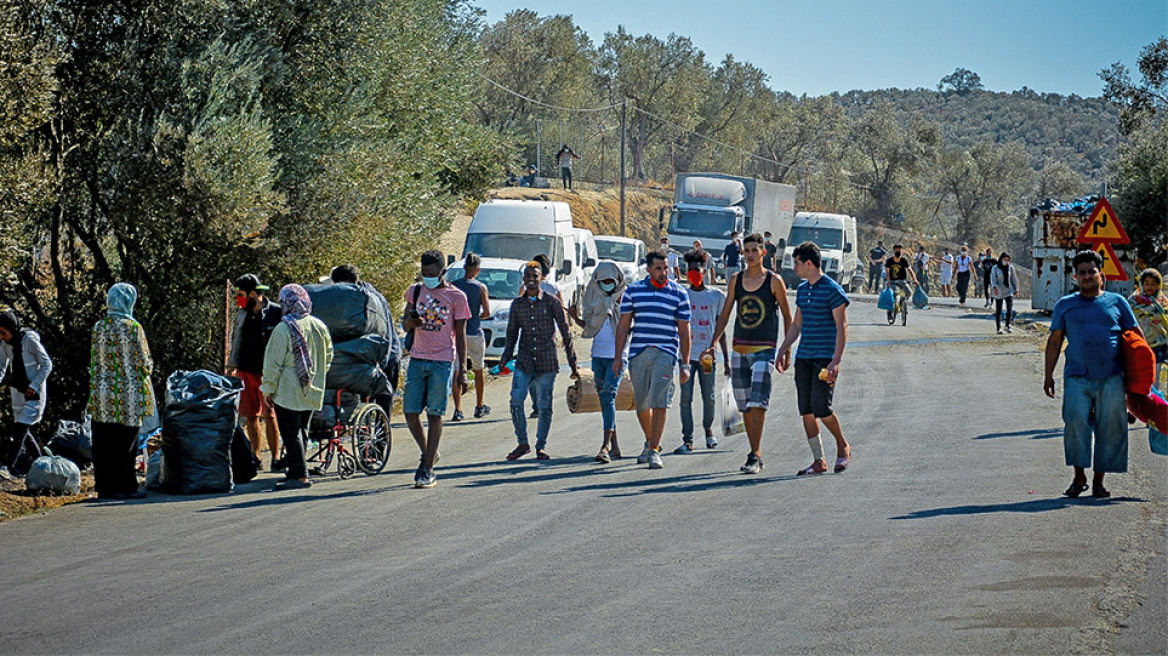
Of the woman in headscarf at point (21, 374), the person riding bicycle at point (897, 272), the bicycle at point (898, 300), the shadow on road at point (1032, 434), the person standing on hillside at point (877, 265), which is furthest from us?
the person standing on hillside at point (877, 265)

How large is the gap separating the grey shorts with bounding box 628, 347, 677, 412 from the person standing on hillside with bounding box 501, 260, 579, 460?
47.0 inches

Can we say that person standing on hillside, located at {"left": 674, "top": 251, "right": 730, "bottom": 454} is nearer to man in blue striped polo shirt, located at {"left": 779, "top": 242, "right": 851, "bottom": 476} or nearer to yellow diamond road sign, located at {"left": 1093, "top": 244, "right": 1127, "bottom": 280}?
man in blue striped polo shirt, located at {"left": 779, "top": 242, "right": 851, "bottom": 476}

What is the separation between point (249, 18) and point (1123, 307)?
1250 centimetres

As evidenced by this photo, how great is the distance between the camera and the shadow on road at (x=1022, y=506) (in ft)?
30.8

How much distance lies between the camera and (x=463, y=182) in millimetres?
32969

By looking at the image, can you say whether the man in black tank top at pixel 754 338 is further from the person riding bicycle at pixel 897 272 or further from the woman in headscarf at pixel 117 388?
the person riding bicycle at pixel 897 272

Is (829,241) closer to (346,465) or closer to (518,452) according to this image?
(518,452)

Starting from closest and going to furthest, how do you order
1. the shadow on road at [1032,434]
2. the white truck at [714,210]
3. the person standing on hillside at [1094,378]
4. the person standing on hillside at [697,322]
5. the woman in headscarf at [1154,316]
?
1. the person standing on hillside at [1094,378]
2. the person standing on hillside at [697,322]
3. the woman in headscarf at [1154,316]
4. the shadow on road at [1032,434]
5. the white truck at [714,210]

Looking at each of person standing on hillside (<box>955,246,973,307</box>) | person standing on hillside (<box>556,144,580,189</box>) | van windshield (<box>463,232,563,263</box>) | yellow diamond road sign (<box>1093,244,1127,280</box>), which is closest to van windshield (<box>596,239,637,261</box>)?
van windshield (<box>463,232,563,263</box>)

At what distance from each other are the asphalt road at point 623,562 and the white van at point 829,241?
121 ft

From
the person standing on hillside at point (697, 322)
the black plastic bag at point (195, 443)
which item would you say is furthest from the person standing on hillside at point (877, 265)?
the black plastic bag at point (195, 443)

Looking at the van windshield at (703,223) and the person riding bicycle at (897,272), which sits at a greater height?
the van windshield at (703,223)

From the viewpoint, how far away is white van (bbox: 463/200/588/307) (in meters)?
27.7

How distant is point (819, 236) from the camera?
51.7 m
